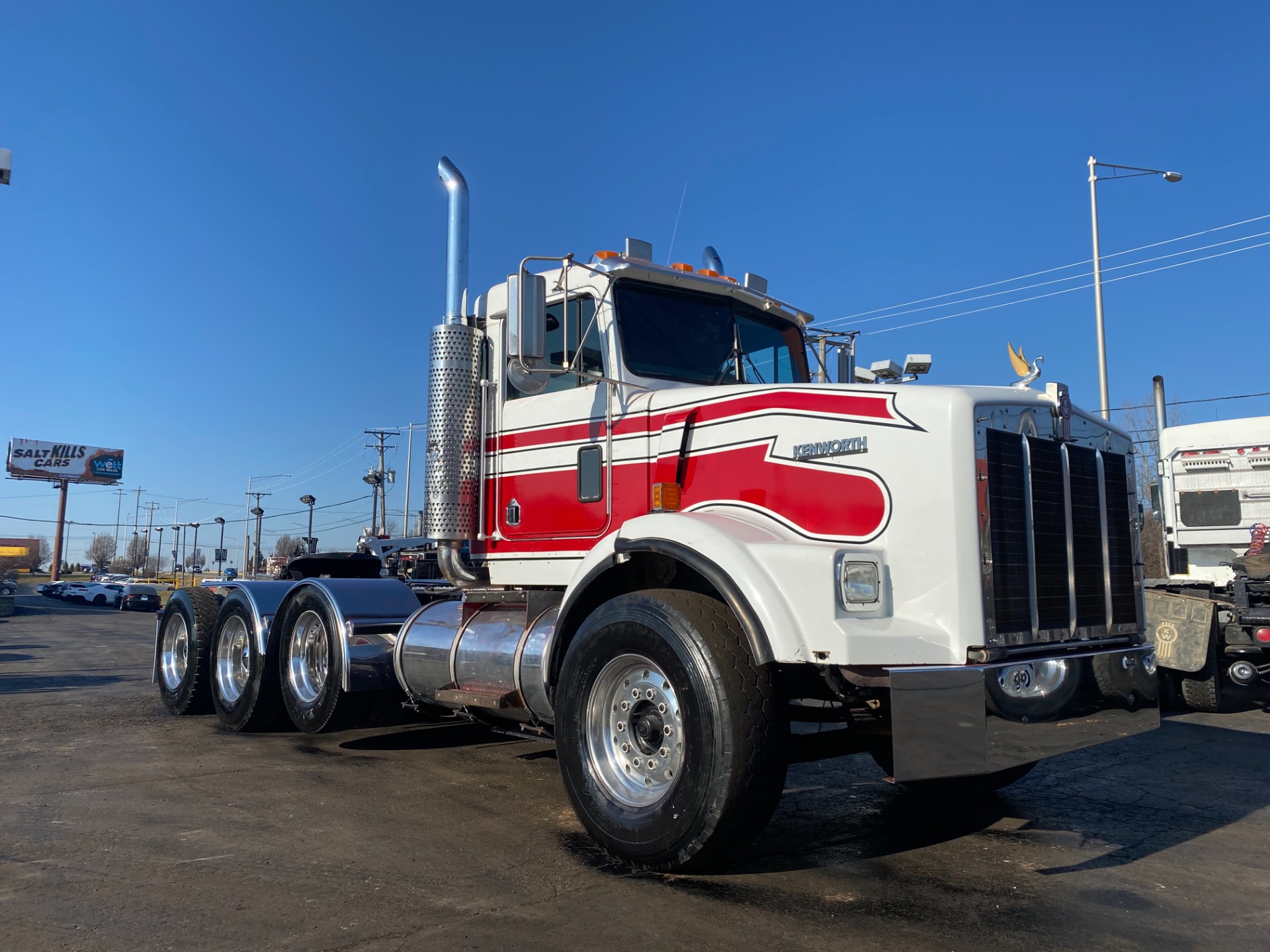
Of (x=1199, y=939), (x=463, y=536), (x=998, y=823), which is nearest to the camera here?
(x=1199, y=939)

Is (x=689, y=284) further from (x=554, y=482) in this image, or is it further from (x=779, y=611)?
(x=779, y=611)

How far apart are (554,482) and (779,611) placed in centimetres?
243

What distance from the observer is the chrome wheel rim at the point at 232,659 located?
9047 millimetres

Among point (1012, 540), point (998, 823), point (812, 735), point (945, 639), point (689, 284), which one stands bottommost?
point (998, 823)

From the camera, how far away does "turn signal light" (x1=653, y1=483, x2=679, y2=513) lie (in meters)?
5.39

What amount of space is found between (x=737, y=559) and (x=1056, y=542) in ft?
5.30

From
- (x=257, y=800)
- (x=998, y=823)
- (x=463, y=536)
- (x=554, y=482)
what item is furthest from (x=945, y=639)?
(x=257, y=800)

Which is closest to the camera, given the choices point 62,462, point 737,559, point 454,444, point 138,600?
point 737,559

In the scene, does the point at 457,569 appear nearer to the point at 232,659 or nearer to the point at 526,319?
the point at 526,319

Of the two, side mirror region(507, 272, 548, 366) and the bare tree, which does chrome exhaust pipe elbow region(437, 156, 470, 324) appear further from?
the bare tree

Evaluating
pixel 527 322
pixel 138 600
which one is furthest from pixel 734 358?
pixel 138 600

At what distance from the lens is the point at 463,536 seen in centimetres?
690

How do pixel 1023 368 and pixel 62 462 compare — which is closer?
pixel 1023 368

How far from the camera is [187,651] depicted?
974 centimetres
